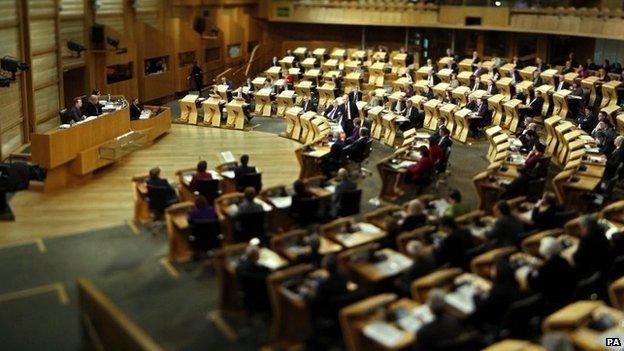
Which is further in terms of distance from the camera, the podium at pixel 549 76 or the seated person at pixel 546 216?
the podium at pixel 549 76

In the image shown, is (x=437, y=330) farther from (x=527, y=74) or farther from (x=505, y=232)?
(x=527, y=74)

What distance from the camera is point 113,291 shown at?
9734 millimetres

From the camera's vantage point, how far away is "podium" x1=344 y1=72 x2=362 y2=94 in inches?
920

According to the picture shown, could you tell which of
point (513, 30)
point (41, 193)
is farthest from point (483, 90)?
point (41, 193)

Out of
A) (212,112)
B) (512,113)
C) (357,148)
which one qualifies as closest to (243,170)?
(357,148)

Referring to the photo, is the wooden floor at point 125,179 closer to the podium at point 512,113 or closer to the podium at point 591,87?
the podium at point 512,113

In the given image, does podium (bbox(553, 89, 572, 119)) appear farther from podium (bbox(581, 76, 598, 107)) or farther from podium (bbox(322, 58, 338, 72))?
podium (bbox(322, 58, 338, 72))

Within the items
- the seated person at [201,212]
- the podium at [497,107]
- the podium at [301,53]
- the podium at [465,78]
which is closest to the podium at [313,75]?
the podium at [301,53]

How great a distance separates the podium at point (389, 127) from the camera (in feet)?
58.6

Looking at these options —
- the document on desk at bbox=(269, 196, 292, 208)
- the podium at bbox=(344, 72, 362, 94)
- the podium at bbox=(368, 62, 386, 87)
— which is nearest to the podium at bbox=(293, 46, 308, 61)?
the podium at bbox=(368, 62, 386, 87)

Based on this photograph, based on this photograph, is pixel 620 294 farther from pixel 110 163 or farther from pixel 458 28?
pixel 458 28

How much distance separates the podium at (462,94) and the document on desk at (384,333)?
13283mm

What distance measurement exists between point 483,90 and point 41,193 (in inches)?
476

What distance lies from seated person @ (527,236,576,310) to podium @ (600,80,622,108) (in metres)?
11.8
